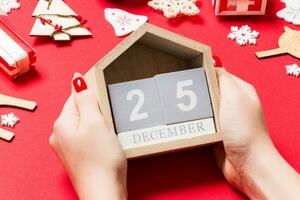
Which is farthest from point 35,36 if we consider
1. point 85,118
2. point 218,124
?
point 218,124

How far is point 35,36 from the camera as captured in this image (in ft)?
3.51

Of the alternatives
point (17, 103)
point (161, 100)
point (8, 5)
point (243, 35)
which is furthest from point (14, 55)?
point (243, 35)

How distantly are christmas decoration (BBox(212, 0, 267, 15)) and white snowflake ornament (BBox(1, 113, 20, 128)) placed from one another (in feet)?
1.57

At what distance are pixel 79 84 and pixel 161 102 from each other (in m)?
0.14

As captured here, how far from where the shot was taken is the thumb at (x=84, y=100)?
32.1 inches

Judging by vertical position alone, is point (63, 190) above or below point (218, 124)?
below

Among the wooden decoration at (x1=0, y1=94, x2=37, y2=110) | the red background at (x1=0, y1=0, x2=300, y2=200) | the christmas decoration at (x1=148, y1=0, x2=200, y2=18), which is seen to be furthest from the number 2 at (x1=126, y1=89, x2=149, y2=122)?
the christmas decoration at (x1=148, y1=0, x2=200, y2=18)

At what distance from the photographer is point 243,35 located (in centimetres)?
109

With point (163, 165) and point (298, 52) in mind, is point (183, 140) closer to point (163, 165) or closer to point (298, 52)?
point (163, 165)

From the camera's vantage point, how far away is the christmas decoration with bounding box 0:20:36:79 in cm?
97

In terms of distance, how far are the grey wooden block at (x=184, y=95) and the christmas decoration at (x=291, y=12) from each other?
1.23ft

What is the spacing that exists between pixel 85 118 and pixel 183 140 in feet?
0.51

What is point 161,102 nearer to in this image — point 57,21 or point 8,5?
point 57,21

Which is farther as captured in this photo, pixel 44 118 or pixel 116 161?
pixel 44 118
